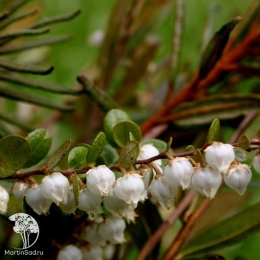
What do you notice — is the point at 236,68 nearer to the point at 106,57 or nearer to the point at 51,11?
the point at 106,57

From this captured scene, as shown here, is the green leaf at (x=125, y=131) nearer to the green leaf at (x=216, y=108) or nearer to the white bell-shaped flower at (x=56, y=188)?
the white bell-shaped flower at (x=56, y=188)

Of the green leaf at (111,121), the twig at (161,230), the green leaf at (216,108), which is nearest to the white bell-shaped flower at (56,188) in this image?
the green leaf at (111,121)

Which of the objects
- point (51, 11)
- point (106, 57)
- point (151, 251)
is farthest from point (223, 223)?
point (51, 11)

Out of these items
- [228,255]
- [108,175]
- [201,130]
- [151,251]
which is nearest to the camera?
[108,175]

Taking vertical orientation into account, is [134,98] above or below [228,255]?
above

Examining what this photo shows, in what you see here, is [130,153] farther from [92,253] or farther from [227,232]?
[227,232]

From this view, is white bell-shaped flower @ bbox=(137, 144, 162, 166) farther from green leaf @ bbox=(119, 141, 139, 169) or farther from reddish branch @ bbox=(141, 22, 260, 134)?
reddish branch @ bbox=(141, 22, 260, 134)
